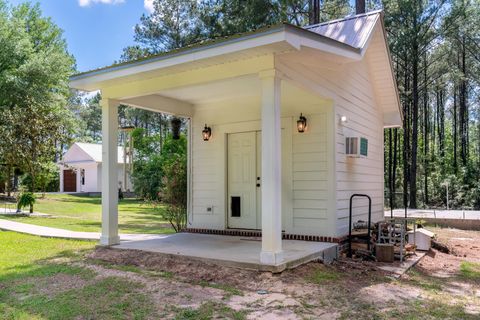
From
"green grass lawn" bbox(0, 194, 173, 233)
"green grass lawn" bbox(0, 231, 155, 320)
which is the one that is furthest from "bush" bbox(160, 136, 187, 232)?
"green grass lawn" bbox(0, 231, 155, 320)

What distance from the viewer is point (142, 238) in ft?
23.4

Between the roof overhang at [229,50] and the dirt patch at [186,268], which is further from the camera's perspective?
the dirt patch at [186,268]

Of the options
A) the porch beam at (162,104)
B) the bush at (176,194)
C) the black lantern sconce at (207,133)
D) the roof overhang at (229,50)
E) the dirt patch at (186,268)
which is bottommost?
the dirt patch at (186,268)

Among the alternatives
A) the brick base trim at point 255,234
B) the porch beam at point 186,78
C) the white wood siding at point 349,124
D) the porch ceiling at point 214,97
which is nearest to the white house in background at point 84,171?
the brick base trim at point 255,234

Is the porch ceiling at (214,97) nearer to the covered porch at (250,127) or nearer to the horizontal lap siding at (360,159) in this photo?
the covered porch at (250,127)

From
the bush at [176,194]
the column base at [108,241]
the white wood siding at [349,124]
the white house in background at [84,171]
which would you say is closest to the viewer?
the white wood siding at [349,124]

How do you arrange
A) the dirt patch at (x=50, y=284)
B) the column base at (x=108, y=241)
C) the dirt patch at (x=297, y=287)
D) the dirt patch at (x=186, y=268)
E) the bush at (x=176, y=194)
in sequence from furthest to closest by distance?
the bush at (x=176, y=194) < the column base at (x=108, y=241) < the dirt patch at (x=186, y=268) < the dirt patch at (x=50, y=284) < the dirt patch at (x=297, y=287)

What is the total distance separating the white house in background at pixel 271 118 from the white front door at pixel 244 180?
19 mm

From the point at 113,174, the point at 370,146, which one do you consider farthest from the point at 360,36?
the point at 113,174

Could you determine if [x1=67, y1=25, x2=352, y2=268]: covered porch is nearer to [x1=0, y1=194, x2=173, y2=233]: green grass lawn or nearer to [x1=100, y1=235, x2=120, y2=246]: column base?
[x1=100, y1=235, x2=120, y2=246]: column base

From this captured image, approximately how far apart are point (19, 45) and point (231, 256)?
18.8 meters

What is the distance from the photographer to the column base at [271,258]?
4656mm

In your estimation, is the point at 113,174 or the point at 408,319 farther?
the point at 113,174

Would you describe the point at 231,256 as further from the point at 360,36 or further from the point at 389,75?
the point at 389,75
